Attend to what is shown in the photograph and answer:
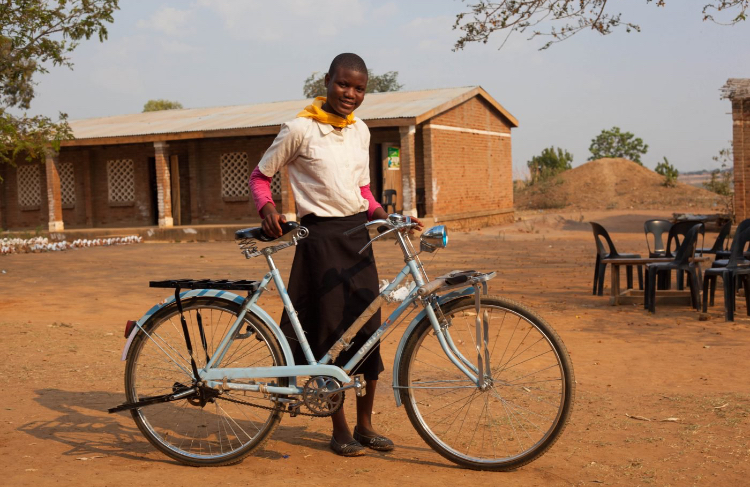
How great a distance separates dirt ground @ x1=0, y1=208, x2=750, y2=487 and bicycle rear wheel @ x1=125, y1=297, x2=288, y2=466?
112 mm

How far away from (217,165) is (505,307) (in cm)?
2185

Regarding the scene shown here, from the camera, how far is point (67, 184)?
2642 centimetres

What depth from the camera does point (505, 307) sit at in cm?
353

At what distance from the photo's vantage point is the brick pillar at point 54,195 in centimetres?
2431

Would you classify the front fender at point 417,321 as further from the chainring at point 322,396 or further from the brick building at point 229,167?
the brick building at point 229,167

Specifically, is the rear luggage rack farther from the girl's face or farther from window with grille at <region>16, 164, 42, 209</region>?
window with grille at <region>16, 164, 42, 209</region>

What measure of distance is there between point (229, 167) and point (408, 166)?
653 cm

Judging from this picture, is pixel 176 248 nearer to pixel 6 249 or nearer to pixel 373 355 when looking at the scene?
pixel 6 249

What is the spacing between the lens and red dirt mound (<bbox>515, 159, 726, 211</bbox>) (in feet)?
111

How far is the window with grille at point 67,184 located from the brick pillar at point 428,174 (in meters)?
12.1

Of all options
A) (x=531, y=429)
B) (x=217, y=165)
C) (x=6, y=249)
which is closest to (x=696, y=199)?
(x=217, y=165)

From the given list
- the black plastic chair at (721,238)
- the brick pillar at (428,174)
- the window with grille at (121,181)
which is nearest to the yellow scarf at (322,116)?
the black plastic chair at (721,238)

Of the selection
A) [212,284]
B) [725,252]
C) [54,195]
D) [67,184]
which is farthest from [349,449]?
[67,184]

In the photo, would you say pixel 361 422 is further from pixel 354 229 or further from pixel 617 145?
pixel 617 145
